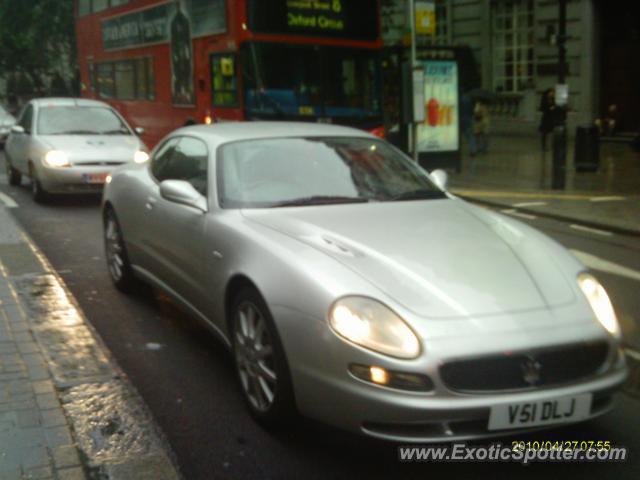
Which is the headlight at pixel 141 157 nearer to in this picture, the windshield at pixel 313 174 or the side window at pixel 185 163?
the side window at pixel 185 163

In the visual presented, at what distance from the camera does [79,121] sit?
14242mm

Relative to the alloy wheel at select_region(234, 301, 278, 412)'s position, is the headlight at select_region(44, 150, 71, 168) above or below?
above

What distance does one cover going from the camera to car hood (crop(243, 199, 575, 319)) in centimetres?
405

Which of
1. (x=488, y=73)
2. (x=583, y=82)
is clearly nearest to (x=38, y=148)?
(x=583, y=82)

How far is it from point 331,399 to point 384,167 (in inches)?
89.3

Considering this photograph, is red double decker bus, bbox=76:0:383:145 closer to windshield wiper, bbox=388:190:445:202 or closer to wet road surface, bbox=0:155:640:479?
wet road surface, bbox=0:155:640:479

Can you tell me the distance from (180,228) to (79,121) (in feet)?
30.0

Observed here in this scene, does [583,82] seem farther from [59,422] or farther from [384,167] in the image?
[59,422]

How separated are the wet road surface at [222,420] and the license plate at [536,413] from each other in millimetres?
289

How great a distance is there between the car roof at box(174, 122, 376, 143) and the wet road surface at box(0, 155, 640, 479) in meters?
1.36

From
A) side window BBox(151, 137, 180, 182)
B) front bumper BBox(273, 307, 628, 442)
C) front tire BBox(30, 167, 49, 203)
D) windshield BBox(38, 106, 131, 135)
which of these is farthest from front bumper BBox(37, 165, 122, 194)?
front bumper BBox(273, 307, 628, 442)

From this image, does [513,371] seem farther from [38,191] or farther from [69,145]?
[38,191]

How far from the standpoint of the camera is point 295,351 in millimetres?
4105

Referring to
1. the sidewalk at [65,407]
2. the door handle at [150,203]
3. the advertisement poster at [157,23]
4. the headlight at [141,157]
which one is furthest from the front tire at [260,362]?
the advertisement poster at [157,23]
